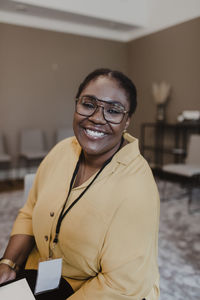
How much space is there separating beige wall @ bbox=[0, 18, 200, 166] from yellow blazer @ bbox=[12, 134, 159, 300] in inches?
165

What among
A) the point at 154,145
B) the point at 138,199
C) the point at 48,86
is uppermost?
the point at 48,86

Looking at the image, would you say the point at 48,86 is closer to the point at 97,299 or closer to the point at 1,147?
the point at 1,147

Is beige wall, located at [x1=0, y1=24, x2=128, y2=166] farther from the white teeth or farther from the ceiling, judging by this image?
the white teeth

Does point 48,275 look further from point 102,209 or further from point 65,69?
point 65,69

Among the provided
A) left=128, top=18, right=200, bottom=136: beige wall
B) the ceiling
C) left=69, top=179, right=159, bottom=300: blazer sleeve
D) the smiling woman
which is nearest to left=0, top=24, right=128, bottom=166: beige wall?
the ceiling

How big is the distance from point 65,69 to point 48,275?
16.7 ft

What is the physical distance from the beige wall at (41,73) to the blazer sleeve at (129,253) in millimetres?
4683

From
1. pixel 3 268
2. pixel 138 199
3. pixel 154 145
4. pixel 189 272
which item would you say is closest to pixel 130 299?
pixel 138 199

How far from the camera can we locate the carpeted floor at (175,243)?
75.9 inches

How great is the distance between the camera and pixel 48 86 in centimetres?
546

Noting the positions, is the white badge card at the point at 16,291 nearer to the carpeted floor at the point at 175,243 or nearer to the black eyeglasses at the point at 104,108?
the black eyeglasses at the point at 104,108

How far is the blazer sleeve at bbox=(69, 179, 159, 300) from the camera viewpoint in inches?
33.5

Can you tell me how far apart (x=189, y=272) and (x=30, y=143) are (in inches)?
152

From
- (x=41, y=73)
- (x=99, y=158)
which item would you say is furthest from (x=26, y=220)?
(x=41, y=73)
